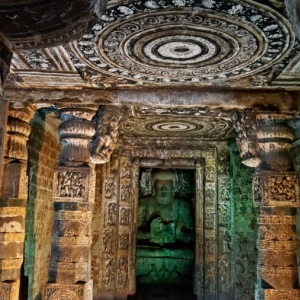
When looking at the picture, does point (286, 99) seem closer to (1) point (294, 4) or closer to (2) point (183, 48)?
(2) point (183, 48)

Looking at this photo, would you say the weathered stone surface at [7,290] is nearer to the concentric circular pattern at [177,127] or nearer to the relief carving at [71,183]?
the relief carving at [71,183]

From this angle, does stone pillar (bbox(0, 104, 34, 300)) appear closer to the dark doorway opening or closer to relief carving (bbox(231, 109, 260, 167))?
relief carving (bbox(231, 109, 260, 167))

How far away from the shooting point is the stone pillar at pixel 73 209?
17.2 ft

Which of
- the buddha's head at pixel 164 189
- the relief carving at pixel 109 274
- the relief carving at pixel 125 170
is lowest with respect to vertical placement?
the relief carving at pixel 109 274

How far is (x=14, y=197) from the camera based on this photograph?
5434mm

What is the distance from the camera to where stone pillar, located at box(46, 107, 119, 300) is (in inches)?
206

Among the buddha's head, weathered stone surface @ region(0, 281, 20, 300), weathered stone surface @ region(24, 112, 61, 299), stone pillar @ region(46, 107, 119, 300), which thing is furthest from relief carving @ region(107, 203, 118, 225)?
weathered stone surface @ region(0, 281, 20, 300)

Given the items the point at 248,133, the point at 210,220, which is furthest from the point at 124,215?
the point at 248,133

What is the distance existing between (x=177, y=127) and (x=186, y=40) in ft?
13.9

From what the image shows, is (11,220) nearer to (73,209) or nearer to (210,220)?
(73,209)

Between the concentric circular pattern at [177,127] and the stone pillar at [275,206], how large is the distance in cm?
164

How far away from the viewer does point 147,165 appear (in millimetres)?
9211

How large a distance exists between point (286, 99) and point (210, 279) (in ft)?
16.8

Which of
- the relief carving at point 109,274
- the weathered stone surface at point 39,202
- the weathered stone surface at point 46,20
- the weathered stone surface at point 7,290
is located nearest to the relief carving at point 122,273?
the relief carving at point 109,274
